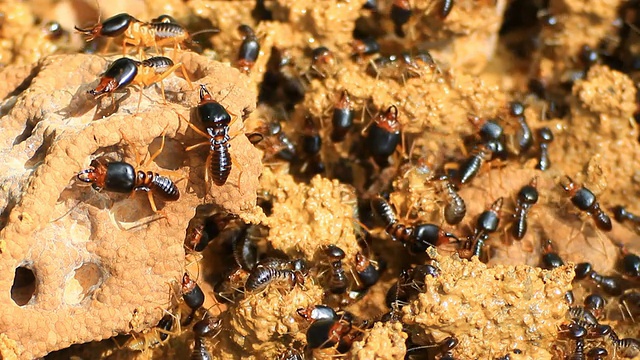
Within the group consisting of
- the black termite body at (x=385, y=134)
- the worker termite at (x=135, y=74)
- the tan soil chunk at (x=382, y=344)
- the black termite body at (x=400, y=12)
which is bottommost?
the tan soil chunk at (x=382, y=344)

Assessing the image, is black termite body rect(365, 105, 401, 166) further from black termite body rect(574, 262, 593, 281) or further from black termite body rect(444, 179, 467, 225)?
black termite body rect(574, 262, 593, 281)

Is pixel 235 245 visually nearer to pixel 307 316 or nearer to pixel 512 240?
pixel 307 316

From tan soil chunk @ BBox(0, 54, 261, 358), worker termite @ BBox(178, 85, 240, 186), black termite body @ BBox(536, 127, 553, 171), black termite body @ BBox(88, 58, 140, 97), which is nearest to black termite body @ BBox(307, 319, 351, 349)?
tan soil chunk @ BBox(0, 54, 261, 358)

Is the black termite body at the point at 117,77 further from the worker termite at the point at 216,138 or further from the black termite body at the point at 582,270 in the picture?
the black termite body at the point at 582,270

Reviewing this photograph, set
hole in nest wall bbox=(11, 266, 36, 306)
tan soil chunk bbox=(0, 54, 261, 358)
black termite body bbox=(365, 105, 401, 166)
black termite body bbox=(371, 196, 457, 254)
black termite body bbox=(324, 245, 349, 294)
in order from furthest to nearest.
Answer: black termite body bbox=(365, 105, 401, 166)
black termite body bbox=(371, 196, 457, 254)
black termite body bbox=(324, 245, 349, 294)
hole in nest wall bbox=(11, 266, 36, 306)
tan soil chunk bbox=(0, 54, 261, 358)

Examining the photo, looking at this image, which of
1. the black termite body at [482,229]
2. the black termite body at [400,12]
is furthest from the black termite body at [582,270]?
the black termite body at [400,12]

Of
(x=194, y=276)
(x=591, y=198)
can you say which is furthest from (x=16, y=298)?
(x=591, y=198)
